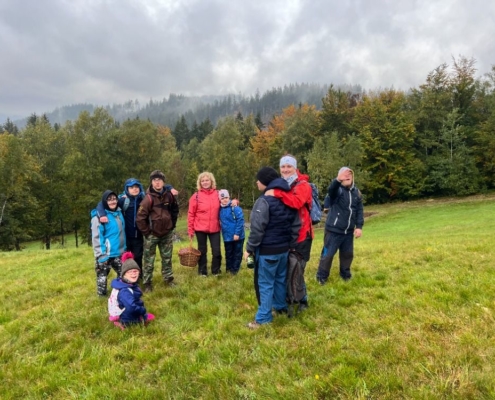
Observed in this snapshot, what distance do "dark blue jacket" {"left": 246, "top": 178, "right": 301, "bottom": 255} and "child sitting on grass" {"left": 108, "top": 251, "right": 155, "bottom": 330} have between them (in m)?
1.98

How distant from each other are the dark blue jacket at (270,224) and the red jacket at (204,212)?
9.25 feet

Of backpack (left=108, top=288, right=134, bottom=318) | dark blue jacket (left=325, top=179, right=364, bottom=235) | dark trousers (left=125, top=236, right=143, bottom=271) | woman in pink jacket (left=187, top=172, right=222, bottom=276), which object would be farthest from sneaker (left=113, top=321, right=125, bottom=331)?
dark blue jacket (left=325, top=179, right=364, bottom=235)

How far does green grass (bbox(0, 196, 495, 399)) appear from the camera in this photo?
334 cm

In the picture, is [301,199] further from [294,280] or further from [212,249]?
[212,249]

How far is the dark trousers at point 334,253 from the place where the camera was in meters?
6.67

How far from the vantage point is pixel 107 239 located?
6609 mm

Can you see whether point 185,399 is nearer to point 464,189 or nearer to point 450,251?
point 450,251

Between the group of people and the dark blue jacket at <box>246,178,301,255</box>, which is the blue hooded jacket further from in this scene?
the dark blue jacket at <box>246,178,301,255</box>

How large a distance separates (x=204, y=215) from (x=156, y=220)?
1.29m

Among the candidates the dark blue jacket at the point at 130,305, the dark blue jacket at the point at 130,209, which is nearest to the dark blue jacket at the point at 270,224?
the dark blue jacket at the point at 130,305

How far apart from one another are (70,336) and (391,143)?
4495 centimetres

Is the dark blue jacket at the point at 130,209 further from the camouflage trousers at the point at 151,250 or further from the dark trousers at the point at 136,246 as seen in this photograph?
the camouflage trousers at the point at 151,250

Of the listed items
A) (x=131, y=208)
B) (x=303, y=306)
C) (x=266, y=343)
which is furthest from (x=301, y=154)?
(x=266, y=343)

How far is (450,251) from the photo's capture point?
8.86 m
